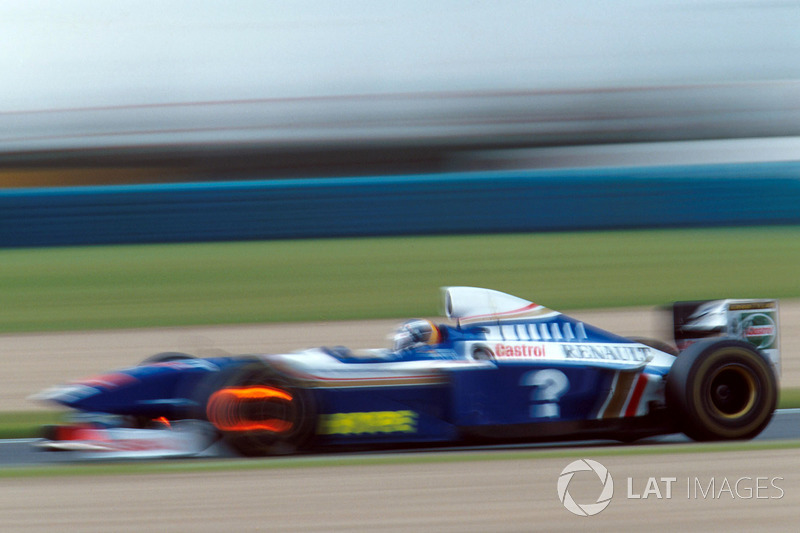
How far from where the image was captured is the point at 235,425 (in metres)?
4.23

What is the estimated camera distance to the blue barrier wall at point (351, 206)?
434 inches

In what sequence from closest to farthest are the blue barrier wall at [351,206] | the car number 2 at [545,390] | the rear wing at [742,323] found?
the car number 2 at [545,390] < the rear wing at [742,323] < the blue barrier wall at [351,206]

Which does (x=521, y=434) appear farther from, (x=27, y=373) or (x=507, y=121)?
(x=507, y=121)

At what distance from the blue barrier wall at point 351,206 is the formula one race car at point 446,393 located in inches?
256

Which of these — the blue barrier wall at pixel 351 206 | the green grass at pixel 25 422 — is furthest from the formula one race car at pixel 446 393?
the blue barrier wall at pixel 351 206

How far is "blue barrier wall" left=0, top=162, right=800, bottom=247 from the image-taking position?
36.1 ft

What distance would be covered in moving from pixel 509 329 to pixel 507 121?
766cm

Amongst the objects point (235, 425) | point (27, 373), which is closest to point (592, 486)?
point (235, 425)

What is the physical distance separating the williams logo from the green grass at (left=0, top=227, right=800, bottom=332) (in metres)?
5.25

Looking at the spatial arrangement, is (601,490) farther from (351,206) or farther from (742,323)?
(351,206)

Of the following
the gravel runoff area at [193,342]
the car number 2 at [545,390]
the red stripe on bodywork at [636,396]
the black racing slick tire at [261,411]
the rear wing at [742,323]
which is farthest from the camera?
the gravel runoff area at [193,342]

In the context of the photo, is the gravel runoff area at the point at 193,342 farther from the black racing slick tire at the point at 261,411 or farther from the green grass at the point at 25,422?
the black racing slick tire at the point at 261,411

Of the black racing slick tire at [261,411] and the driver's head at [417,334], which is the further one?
the driver's head at [417,334]

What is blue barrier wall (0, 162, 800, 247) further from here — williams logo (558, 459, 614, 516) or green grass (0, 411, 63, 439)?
williams logo (558, 459, 614, 516)
